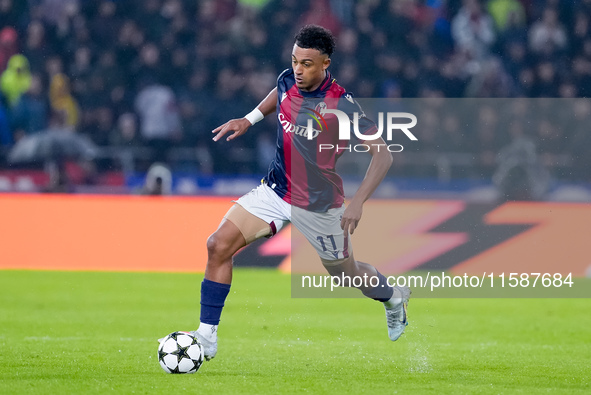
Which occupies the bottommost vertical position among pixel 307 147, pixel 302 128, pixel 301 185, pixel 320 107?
pixel 301 185

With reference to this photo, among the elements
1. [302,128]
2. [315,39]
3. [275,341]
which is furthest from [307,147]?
[275,341]

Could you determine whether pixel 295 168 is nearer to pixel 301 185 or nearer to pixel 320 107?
pixel 301 185

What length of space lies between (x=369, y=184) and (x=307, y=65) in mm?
860

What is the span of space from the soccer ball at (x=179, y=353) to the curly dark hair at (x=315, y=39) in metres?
1.96

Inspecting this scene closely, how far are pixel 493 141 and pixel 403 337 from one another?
5406mm

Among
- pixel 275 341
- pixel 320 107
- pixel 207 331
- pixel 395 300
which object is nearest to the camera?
pixel 207 331

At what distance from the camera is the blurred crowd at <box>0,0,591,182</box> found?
14672 millimetres

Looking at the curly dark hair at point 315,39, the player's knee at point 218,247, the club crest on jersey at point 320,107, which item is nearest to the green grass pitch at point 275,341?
the player's knee at point 218,247

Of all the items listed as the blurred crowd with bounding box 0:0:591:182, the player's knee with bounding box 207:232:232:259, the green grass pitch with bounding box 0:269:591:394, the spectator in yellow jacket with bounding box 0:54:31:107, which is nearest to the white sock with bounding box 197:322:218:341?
the green grass pitch with bounding box 0:269:591:394

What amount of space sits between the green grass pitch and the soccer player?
0.62 meters

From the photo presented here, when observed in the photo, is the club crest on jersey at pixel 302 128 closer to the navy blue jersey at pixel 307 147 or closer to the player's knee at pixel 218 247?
the navy blue jersey at pixel 307 147

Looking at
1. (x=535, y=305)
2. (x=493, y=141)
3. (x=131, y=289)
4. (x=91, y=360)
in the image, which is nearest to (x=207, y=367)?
(x=91, y=360)

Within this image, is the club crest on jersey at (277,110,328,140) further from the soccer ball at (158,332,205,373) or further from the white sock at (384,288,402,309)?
the soccer ball at (158,332,205,373)

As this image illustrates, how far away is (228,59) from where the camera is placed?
622 inches
